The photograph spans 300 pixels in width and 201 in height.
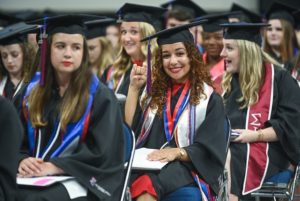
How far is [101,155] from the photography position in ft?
13.3

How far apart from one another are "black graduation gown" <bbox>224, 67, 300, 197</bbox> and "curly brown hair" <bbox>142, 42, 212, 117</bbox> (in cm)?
85

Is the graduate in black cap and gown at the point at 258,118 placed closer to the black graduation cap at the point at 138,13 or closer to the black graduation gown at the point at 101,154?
the black graduation cap at the point at 138,13

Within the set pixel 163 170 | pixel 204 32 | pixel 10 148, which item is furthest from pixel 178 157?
pixel 204 32

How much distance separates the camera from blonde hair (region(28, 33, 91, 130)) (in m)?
4.16

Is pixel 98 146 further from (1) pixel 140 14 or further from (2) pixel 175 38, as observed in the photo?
(1) pixel 140 14

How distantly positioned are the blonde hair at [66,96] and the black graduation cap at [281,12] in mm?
4284

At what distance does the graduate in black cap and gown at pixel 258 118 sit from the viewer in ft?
18.2

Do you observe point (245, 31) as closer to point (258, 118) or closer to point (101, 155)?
point (258, 118)

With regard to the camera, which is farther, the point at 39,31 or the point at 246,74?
the point at 246,74

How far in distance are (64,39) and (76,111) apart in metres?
0.49

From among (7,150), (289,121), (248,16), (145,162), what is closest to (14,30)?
(7,150)

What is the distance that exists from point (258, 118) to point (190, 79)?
898mm

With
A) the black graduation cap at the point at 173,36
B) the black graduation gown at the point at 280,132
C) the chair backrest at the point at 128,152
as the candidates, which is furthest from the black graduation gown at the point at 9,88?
the chair backrest at the point at 128,152

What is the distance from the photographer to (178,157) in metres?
4.61
